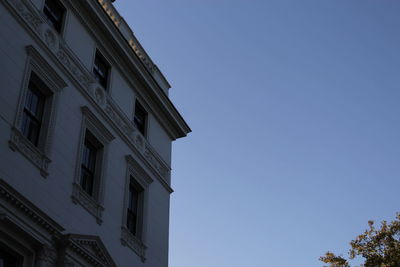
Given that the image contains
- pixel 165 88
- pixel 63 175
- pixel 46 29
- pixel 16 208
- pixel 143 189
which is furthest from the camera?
pixel 165 88

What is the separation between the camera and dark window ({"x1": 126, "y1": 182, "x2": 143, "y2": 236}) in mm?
20734

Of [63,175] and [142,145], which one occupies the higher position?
[142,145]

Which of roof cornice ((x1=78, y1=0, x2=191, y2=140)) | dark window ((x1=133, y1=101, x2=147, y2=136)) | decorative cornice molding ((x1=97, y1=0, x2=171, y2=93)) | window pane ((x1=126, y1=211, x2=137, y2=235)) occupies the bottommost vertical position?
window pane ((x1=126, y1=211, x2=137, y2=235))

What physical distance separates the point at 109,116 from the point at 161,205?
457 cm

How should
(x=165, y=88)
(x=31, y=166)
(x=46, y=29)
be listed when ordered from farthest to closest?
(x=165, y=88) → (x=46, y=29) → (x=31, y=166)

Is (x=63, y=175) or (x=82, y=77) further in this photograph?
(x=82, y=77)

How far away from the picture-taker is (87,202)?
1762cm

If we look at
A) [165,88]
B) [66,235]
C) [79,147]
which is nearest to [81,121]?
A: [79,147]

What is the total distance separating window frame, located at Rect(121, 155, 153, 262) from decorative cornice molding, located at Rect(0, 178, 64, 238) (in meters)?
4.10

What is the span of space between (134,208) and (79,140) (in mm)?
4198

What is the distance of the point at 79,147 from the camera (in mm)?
18016

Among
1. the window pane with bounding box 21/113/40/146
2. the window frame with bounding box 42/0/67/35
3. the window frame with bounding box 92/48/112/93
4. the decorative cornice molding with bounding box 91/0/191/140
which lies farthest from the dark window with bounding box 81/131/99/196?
the decorative cornice molding with bounding box 91/0/191/140

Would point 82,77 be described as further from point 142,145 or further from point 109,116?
point 142,145

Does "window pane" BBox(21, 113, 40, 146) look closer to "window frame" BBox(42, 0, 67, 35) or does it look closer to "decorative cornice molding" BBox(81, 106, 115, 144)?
"decorative cornice molding" BBox(81, 106, 115, 144)
